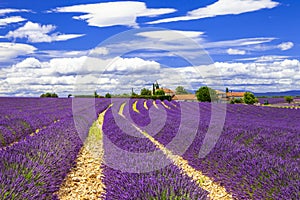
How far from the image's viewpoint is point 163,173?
3.29m

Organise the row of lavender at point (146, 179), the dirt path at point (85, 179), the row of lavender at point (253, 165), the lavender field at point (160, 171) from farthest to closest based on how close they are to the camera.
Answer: the dirt path at point (85, 179) < the row of lavender at point (253, 165) < the lavender field at point (160, 171) < the row of lavender at point (146, 179)

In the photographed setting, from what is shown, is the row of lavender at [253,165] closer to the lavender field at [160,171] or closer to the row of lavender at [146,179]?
the lavender field at [160,171]

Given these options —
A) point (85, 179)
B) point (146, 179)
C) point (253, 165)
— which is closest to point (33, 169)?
point (146, 179)

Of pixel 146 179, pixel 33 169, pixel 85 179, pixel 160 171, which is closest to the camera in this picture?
pixel 146 179

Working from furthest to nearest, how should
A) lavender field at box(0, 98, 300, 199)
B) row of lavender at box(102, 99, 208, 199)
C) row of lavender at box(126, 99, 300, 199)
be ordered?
row of lavender at box(126, 99, 300, 199) < lavender field at box(0, 98, 300, 199) < row of lavender at box(102, 99, 208, 199)

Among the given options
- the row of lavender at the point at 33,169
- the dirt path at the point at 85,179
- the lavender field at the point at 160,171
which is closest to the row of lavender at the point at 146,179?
the lavender field at the point at 160,171

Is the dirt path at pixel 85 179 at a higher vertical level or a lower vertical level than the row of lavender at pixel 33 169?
lower

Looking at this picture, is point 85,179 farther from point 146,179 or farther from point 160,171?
point 146,179

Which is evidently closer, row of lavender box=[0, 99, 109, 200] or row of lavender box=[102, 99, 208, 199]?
row of lavender box=[102, 99, 208, 199]

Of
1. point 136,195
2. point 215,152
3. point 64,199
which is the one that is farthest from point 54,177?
point 215,152

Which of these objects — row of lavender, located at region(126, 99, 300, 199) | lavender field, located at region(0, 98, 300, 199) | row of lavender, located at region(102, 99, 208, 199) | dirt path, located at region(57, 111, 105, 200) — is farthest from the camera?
dirt path, located at region(57, 111, 105, 200)

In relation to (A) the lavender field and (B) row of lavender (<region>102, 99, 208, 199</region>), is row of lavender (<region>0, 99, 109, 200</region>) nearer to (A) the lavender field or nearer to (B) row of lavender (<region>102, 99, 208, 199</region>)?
(A) the lavender field

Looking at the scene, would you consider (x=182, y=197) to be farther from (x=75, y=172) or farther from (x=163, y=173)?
(x=75, y=172)

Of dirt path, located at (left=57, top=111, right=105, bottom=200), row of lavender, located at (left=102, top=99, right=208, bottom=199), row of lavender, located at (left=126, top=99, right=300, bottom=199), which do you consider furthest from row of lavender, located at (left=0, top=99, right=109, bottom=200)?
row of lavender, located at (left=126, top=99, right=300, bottom=199)
